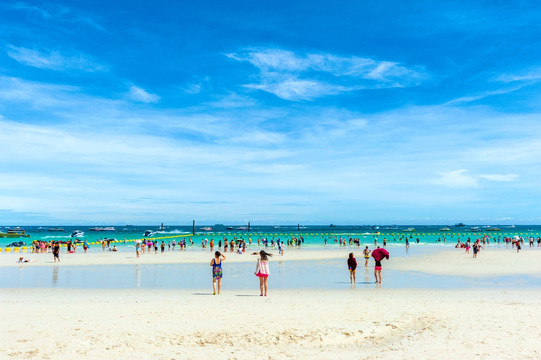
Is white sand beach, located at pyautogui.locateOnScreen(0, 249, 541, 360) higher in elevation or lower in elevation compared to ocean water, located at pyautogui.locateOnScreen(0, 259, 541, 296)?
higher

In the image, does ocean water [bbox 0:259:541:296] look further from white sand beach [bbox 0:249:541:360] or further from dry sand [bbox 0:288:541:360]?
dry sand [bbox 0:288:541:360]

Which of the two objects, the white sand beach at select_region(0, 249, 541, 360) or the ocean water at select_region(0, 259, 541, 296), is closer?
the white sand beach at select_region(0, 249, 541, 360)

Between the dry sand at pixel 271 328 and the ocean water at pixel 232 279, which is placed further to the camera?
the ocean water at pixel 232 279

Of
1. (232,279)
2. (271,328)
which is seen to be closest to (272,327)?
(271,328)

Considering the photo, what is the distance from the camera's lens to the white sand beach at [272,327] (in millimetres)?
9227

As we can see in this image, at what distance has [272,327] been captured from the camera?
11281 millimetres

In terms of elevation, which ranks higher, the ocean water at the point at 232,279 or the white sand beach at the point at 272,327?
the white sand beach at the point at 272,327

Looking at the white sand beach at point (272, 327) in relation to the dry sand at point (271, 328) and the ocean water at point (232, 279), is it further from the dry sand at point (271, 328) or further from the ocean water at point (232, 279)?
the ocean water at point (232, 279)

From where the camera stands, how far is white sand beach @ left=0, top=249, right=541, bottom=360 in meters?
9.23

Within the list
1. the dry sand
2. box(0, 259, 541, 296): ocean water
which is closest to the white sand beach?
the dry sand

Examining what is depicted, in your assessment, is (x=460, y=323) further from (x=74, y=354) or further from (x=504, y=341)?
(x=74, y=354)

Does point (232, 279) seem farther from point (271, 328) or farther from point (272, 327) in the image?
point (271, 328)

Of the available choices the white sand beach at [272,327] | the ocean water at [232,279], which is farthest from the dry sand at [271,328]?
the ocean water at [232,279]

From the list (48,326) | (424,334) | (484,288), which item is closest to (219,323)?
(48,326)
